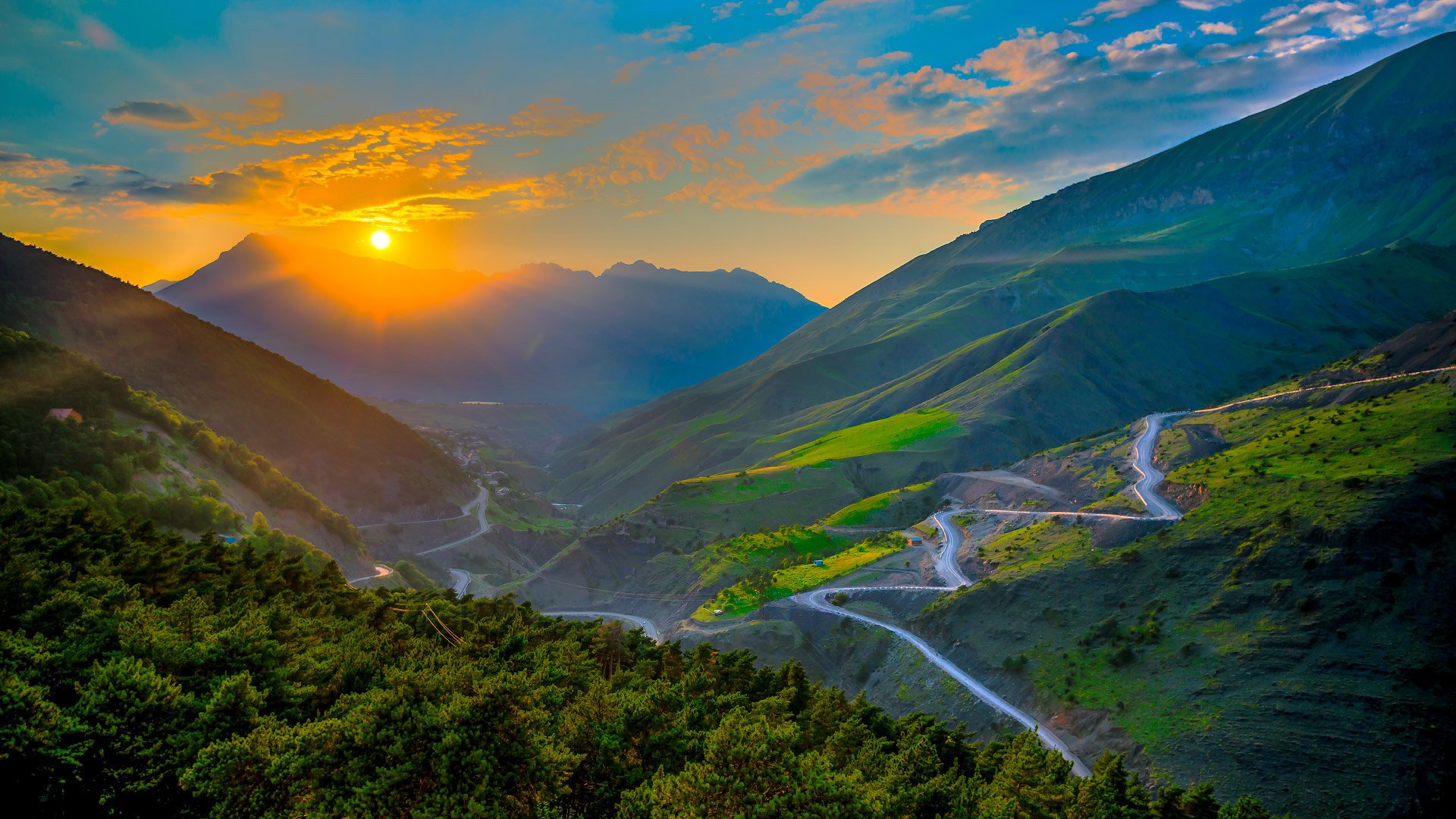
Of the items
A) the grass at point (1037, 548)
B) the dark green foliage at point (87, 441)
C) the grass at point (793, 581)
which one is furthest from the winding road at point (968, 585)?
the dark green foliage at point (87, 441)

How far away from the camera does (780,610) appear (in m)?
92.6

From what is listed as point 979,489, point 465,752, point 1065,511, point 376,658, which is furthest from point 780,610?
point 465,752

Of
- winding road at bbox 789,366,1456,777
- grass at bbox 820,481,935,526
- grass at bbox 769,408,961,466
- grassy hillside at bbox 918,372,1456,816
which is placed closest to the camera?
grassy hillside at bbox 918,372,1456,816

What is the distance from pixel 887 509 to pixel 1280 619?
8219 cm

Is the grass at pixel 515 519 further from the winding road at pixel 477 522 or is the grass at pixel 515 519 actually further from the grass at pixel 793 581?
the grass at pixel 793 581

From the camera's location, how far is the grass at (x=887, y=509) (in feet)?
445

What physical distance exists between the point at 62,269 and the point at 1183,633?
183m

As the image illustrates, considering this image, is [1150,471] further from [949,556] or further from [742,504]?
[742,504]

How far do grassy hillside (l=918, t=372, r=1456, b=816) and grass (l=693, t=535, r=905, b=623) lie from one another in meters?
23.5

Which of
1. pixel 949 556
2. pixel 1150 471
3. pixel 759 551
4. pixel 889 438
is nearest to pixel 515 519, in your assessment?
pixel 759 551

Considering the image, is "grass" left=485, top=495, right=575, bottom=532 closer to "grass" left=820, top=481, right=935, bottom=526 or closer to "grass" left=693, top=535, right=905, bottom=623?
"grass" left=820, top=481, right=935, bottom=526

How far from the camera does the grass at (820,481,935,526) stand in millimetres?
135625

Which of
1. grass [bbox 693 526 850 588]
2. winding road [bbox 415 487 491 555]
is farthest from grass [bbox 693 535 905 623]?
winding road [bbox 415 487 491 555]

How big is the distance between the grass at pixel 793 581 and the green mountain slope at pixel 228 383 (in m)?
85.6
